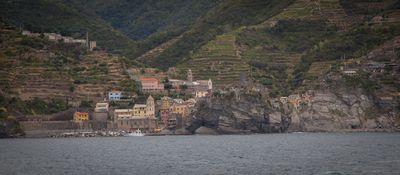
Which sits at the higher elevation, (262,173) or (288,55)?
(288,55)

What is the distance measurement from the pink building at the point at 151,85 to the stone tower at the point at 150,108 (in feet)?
29.6

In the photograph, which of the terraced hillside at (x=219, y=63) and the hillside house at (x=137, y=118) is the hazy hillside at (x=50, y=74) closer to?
the hillside house at (x=137, y=118)

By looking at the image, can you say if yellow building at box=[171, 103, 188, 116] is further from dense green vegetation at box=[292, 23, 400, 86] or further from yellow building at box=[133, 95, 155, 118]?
dense green vegetation at box=[292, 23, 400, 86]

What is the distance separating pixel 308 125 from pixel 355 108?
672cm

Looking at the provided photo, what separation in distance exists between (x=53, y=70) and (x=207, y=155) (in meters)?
62.5

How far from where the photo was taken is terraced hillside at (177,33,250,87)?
179875 millimetres

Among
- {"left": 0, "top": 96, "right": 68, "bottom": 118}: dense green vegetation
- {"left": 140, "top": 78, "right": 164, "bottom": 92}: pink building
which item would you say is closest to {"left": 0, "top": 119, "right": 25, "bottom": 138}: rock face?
{"left": 0, "top": 96, "right": 68, "bottom": 118}: dense green vegetation

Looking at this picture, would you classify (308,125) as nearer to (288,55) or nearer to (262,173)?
(288,55)

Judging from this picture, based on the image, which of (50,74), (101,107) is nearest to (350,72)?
(101,107)

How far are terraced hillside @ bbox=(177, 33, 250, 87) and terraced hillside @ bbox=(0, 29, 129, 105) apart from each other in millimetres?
16249

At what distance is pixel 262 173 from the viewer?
8106cm

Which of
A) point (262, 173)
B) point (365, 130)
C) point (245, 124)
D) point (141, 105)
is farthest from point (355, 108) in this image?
point (262, 173)

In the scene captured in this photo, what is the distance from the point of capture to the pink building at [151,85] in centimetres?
16952

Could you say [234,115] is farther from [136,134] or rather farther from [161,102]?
[161,102]
